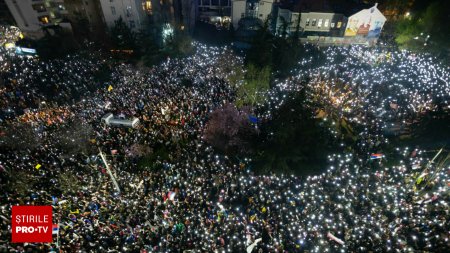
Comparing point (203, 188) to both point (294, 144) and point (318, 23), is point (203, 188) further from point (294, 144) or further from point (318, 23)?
point (318, 23)

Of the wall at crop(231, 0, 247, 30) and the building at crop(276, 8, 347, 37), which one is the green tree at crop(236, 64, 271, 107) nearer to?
the building at crop(276, 8, 347, 37)

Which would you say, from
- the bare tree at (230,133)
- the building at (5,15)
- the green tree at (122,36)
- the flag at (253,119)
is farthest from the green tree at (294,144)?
Answer: the building at (5,15)

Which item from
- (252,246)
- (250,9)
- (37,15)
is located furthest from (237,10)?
(252,246)

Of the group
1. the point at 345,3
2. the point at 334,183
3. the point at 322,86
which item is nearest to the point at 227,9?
the point at 345,3

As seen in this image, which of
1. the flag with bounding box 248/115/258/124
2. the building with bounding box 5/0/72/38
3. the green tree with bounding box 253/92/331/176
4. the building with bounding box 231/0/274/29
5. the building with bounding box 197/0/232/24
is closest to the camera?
the green tree with bounding box 253/92/331/176

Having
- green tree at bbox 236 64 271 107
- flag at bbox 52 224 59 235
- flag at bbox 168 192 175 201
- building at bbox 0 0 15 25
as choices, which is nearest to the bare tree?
green tree at bbox 236 64 271 107

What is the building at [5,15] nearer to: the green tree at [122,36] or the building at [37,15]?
the building at [37,15]

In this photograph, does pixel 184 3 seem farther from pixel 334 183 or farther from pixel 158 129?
pixel 334 183
